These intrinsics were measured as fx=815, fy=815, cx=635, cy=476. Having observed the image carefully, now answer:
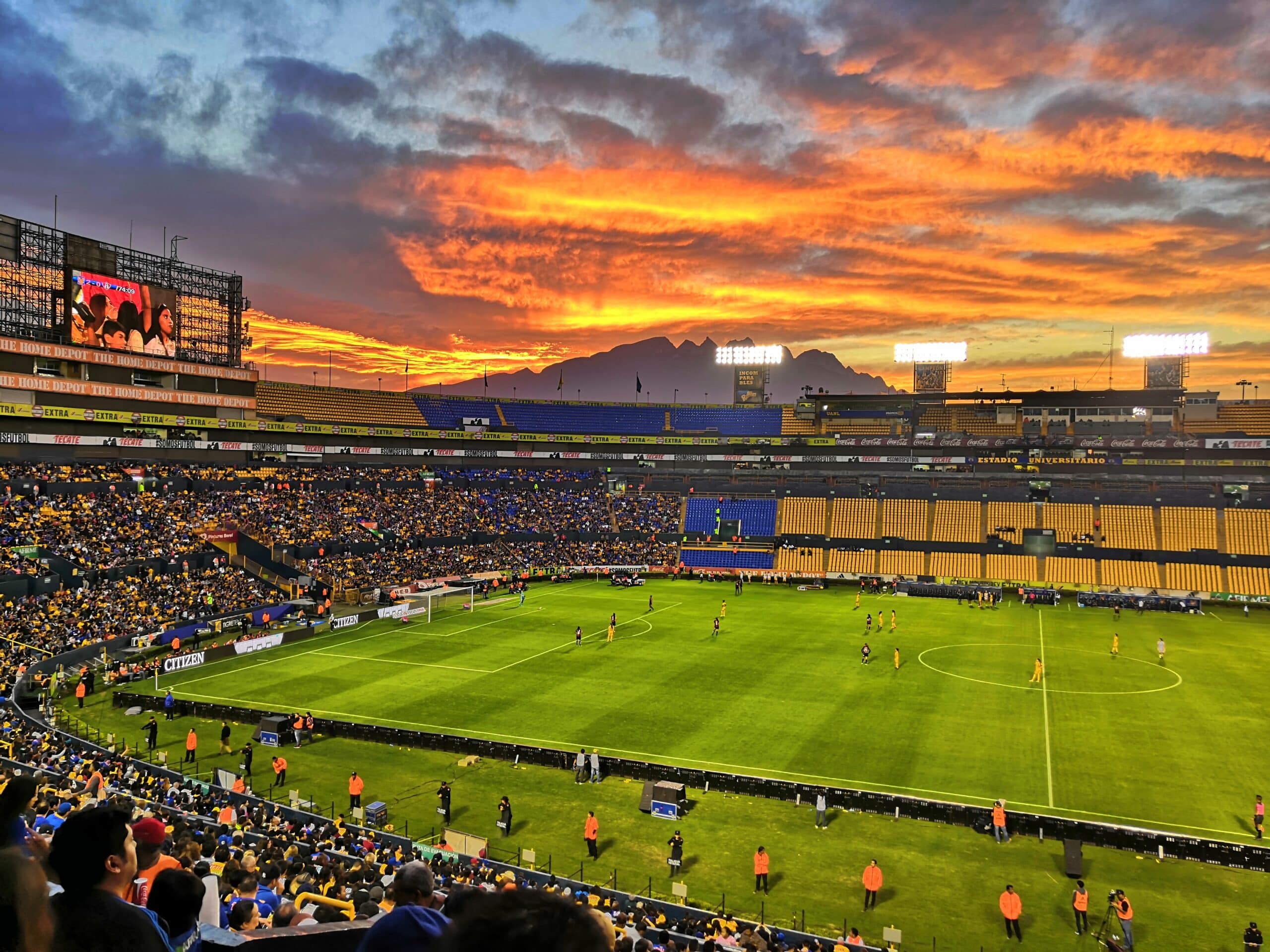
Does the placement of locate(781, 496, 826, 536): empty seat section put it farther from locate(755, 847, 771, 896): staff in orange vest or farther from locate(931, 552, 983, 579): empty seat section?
locate(755, 847, 771, 896): staff in orange vest

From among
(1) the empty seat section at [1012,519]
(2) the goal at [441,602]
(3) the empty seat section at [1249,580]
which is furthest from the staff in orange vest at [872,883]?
(1) the empty seat section at [1012,519]

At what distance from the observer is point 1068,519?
246 feet

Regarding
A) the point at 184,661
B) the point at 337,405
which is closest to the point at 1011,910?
the point at 184,661

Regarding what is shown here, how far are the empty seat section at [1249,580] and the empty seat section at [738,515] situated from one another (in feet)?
125

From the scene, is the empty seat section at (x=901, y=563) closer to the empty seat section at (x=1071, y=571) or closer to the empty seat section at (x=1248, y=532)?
the empty seat section at (x=1071, y=571)

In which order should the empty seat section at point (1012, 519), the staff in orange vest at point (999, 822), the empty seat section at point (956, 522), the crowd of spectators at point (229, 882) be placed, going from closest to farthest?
the crowd of spectators at point (229, 882) < the staff in orange vest at point (999, 822) < the empty seat section at point (1012, 519) < the empty seat section at point (956, 522)

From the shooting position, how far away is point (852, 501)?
8456 centimetres

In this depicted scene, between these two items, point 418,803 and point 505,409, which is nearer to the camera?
point 418,803

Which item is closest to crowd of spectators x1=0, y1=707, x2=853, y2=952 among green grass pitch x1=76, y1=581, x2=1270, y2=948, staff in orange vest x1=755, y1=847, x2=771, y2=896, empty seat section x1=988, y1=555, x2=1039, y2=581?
staff in orange vest x1=755, y1=847, x2=771, y2=896

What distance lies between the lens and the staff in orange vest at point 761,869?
776 inches

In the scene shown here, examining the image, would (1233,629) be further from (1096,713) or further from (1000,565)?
(1096,713)

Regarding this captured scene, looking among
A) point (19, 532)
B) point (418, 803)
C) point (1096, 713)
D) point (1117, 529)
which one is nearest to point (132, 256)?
point (19, 532)

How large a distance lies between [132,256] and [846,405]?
240ft

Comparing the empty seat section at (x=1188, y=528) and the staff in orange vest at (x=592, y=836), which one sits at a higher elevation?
the empty seat section at (x=1188, y=528)
